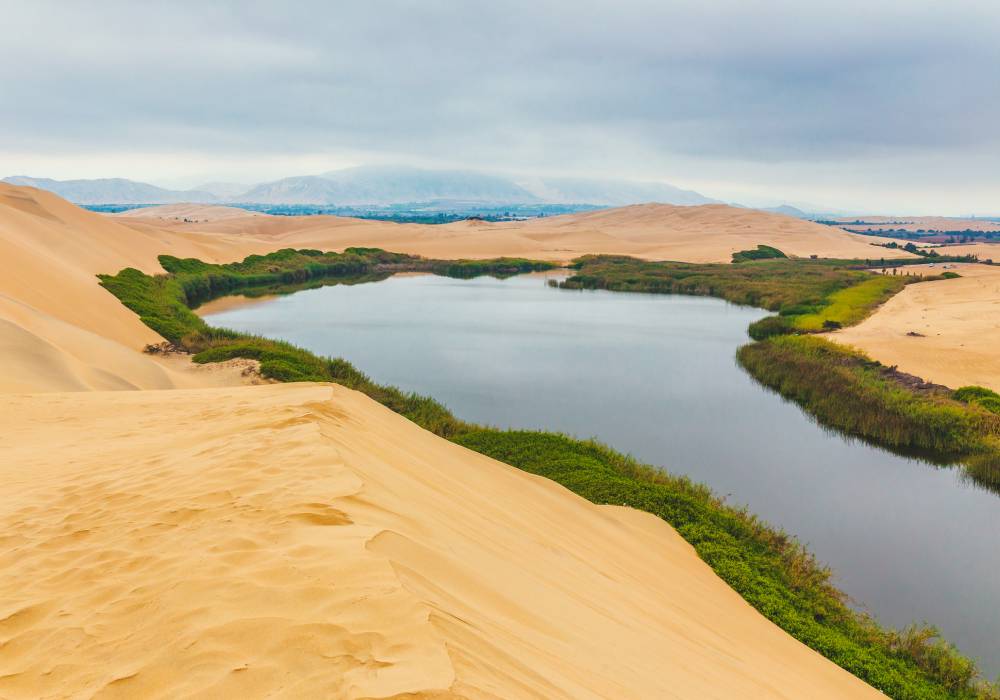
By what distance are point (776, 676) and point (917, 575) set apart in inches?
194

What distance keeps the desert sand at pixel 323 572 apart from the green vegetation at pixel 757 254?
54362 millimetres

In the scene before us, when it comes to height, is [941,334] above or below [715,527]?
above

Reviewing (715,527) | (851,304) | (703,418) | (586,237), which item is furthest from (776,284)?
(586,237)

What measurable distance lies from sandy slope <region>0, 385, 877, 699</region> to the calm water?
11.4ft

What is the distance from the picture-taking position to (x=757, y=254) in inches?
2338

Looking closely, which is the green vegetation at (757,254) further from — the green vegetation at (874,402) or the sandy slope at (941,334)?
the green vegetation at (874,402)

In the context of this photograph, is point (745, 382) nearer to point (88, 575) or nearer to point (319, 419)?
point (319, 419)

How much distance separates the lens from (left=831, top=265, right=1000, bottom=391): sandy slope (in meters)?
17.9

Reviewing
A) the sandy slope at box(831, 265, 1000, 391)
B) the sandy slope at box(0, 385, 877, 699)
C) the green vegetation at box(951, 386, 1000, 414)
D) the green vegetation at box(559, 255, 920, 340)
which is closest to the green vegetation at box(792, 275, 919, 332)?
the green vegetation at box(559, 255, 920, 340)

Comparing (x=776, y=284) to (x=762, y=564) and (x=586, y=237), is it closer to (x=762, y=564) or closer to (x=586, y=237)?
(x=762, y=564)

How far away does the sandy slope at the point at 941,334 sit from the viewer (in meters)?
17.9

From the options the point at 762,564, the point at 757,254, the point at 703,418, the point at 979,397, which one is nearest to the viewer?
the point at 762,564

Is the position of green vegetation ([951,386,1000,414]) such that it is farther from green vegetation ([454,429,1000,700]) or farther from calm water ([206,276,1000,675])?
green vegetation ([454,429,1000,700])

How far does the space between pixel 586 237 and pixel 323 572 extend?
3171 inches
